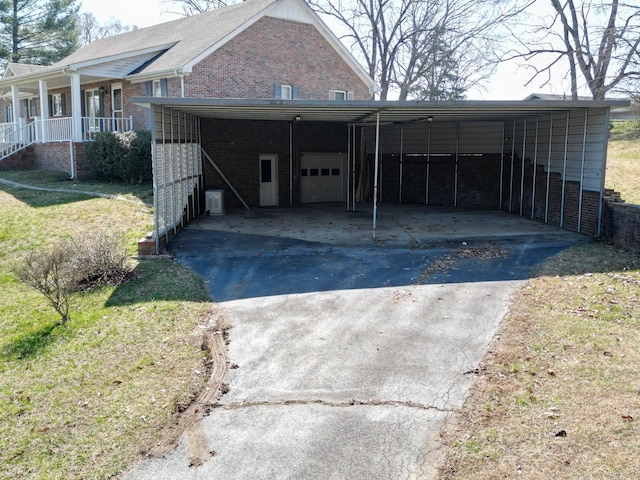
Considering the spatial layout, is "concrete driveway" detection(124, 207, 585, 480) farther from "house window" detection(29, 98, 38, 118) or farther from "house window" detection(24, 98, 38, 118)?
"house window" detection(24, 98, 38, 118)

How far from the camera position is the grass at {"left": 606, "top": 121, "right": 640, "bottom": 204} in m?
18.2

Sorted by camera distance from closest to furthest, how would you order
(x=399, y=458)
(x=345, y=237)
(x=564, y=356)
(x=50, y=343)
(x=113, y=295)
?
(x=399, y=458) < (x=564, y=356) < (x=50, y=343) < (x=113, y=295) < (x=345, y=237)

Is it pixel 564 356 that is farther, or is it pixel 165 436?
pixel 564 356

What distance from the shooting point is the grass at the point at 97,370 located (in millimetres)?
5207

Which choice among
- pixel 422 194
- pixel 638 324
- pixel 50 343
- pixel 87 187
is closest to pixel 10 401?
pixel 50 343

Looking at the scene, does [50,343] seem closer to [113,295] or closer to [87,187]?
[113,295]

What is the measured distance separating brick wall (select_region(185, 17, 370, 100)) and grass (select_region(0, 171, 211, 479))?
10.9 meters

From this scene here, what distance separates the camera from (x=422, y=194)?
72.6 ft

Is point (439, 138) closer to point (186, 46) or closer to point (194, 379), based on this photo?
point (186, 46)

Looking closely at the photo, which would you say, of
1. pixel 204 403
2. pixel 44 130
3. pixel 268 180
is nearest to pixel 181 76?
pixel 268 180

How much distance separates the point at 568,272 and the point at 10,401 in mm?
9396

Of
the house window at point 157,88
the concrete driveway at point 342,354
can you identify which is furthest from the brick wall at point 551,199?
the house window at point 157,88

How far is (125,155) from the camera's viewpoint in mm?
19328

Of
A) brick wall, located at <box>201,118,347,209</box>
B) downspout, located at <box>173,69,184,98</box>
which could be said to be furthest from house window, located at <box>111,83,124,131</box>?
brick wall, located at <box>201,118,347,209</box>
